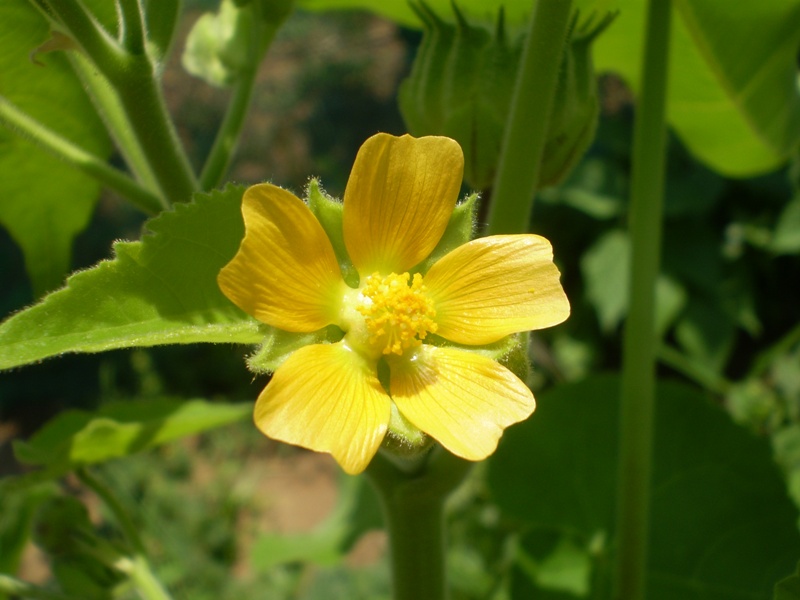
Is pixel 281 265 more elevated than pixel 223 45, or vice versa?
pixel 223 45

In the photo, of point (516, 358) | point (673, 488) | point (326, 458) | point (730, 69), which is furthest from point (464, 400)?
point (326, 458)

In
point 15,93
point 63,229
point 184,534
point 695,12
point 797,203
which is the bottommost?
point 184,534

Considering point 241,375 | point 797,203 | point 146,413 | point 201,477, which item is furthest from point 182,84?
point 146,413

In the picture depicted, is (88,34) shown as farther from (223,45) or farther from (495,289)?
(495,289)

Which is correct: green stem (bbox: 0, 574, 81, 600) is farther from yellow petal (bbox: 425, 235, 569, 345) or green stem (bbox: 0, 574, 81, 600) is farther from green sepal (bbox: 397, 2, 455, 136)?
green sepal (bbox: 397, 2, 455, 136)

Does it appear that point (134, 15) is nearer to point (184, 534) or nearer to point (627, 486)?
point (627, 486)
